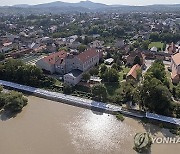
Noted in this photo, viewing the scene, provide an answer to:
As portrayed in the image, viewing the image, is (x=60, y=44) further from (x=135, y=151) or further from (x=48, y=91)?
(x=135, y=151)

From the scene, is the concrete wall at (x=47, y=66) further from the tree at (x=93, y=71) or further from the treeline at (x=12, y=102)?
the treeline at (x=12, y=102)

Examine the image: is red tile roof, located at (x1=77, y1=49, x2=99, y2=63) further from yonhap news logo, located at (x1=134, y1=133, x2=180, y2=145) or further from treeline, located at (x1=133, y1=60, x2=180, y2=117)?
yonhap news logo, located at (x1=134, y1=133, x2=180, y2=145)

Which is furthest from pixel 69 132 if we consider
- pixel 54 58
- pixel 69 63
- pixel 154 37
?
pixel 154 37

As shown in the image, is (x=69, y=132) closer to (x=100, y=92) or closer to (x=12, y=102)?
(x=100, y=92)

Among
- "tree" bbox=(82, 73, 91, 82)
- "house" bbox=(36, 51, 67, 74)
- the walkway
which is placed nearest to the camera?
the walkway

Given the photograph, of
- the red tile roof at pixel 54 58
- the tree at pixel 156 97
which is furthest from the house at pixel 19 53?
the tree at pixel 156 97

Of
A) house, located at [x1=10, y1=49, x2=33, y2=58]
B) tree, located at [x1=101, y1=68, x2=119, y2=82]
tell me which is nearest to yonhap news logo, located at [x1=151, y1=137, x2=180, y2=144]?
tree, located at [x1=101, y1=68, x2=119, y2=82]

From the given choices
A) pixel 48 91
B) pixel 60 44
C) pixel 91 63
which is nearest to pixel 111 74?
pixel 91 63
